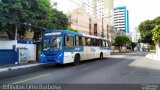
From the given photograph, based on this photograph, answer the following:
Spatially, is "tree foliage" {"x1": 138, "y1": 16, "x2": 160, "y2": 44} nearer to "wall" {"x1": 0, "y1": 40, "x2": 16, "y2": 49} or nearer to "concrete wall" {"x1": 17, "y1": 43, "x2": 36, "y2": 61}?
"concrete wall" {"x1": 17, "y1": 43, "x2": 36, "y2": 61}

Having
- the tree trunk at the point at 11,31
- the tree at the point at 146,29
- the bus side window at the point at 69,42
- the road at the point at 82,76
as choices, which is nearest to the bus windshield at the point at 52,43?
the bus side window at the point at 69,42

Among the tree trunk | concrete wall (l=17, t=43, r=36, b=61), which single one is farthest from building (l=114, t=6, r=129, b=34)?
the tree trunk

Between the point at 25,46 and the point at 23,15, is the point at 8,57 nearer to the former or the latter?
the point at 25,46

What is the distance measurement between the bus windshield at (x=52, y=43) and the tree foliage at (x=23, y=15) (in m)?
4.77

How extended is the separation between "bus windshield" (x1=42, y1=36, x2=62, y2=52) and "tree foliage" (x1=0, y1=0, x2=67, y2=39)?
477 centimetres

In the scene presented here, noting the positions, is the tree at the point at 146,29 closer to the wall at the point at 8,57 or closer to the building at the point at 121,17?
the wall at the point at 8,57

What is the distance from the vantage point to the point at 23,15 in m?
21.1

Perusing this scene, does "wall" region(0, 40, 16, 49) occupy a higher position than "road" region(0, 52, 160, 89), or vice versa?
"wall" region(0, 40, 16, 49)

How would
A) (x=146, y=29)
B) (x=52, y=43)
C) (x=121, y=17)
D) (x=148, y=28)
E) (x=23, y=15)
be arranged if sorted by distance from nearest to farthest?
(x=52, y=43) → (x=23, y=15) → (x=148, y=28) → (x=146, y=29) → (x=121, y=17)

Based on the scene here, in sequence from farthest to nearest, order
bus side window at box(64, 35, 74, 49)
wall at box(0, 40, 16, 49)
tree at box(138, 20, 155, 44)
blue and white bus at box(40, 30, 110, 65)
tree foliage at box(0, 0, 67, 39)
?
tree at box(138, 20, 155, 44), wall at box(0, 40, 16, 49), tree foliage at box(0, 0, 67, 39), bus side window at box(64, 35, 74, 49), blue and white bus at box(40, 30, 110, 65)

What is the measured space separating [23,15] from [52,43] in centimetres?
611

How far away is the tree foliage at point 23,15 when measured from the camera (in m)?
19.6

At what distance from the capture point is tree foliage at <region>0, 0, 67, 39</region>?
19609mm

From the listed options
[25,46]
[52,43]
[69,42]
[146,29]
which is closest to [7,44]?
[25,46]
